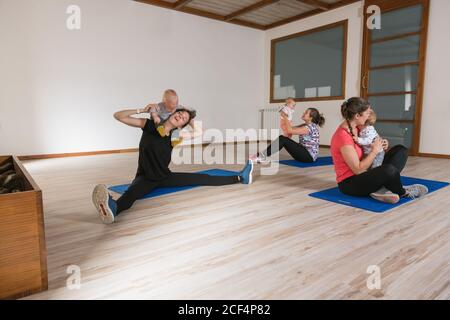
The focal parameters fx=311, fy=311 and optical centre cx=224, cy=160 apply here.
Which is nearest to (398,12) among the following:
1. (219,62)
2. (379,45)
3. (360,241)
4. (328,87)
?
(379,45)

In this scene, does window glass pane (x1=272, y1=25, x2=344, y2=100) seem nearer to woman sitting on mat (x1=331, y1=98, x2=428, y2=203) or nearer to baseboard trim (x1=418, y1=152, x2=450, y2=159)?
baseboard trim (x1=418, y1=152, x2=450, y2=159)

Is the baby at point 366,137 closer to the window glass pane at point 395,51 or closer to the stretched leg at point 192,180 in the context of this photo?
the stretched leg at point 192,180

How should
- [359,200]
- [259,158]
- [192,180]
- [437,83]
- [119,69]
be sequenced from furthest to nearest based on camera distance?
[119,69] < [437,83] < [259,158] < [192,180] < [359,200]

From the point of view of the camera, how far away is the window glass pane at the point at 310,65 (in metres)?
6.14

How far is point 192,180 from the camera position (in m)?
2.79

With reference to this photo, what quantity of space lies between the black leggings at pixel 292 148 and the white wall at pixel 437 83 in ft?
7.17

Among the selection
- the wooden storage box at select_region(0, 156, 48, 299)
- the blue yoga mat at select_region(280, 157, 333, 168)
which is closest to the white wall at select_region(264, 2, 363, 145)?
the blue yoga mat at select_region(280, 157, 333, 168)

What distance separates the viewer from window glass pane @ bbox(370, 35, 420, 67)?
4957mm

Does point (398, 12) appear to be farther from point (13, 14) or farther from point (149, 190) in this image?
point (13, 14)

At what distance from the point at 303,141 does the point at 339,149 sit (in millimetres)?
1852

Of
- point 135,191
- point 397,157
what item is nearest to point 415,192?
point 397,157

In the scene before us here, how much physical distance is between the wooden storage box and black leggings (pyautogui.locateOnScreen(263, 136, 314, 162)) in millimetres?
3168

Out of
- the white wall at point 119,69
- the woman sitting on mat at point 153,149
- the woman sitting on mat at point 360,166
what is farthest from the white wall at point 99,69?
the woman sitting on mat at point 360,166

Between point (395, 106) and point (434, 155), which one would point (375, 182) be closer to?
point (434, 155)
